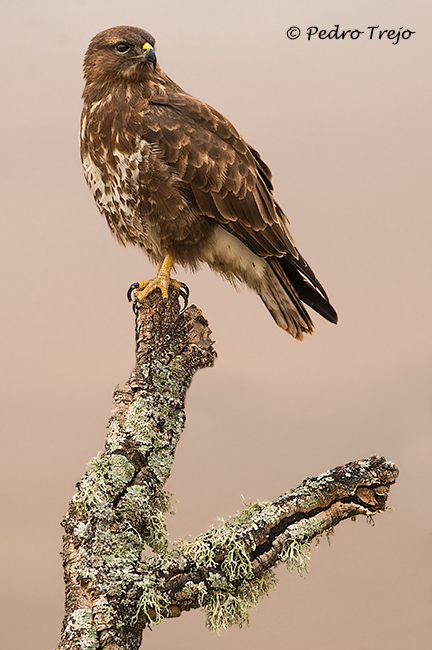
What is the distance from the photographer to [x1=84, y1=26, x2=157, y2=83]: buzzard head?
3580 millimetres

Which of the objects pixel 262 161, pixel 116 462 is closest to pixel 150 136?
pixel 262 161

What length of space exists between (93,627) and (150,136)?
2298 mm

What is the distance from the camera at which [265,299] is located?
405cm

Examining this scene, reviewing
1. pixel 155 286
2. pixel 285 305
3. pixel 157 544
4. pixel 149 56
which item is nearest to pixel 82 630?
pixel 157 544

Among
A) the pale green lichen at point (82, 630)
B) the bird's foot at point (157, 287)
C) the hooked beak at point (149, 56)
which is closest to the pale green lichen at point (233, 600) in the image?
the pale green lichen at point (82, 630)

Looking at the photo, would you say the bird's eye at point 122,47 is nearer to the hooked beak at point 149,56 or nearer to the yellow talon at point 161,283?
the hooked beak at point 149,56

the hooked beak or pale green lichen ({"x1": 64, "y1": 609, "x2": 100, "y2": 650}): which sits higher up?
the hooked beak

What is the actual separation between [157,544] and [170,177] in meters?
1.80

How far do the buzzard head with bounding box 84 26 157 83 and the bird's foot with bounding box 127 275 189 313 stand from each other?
1.08 m

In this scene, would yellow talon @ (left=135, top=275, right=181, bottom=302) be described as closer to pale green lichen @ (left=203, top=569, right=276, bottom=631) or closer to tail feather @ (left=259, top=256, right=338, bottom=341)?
tail feather @ (left=259, top=256, right=338, bottom=341)

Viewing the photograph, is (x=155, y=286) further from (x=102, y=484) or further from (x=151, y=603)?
(x=151, y=603)

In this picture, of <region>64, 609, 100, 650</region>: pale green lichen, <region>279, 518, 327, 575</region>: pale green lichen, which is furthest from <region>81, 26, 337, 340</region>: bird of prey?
<region>64, 609, 100, 650</region>: pale green lichen

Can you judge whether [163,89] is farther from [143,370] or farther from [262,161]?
[143,370]

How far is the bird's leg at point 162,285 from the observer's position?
11.8 feet
